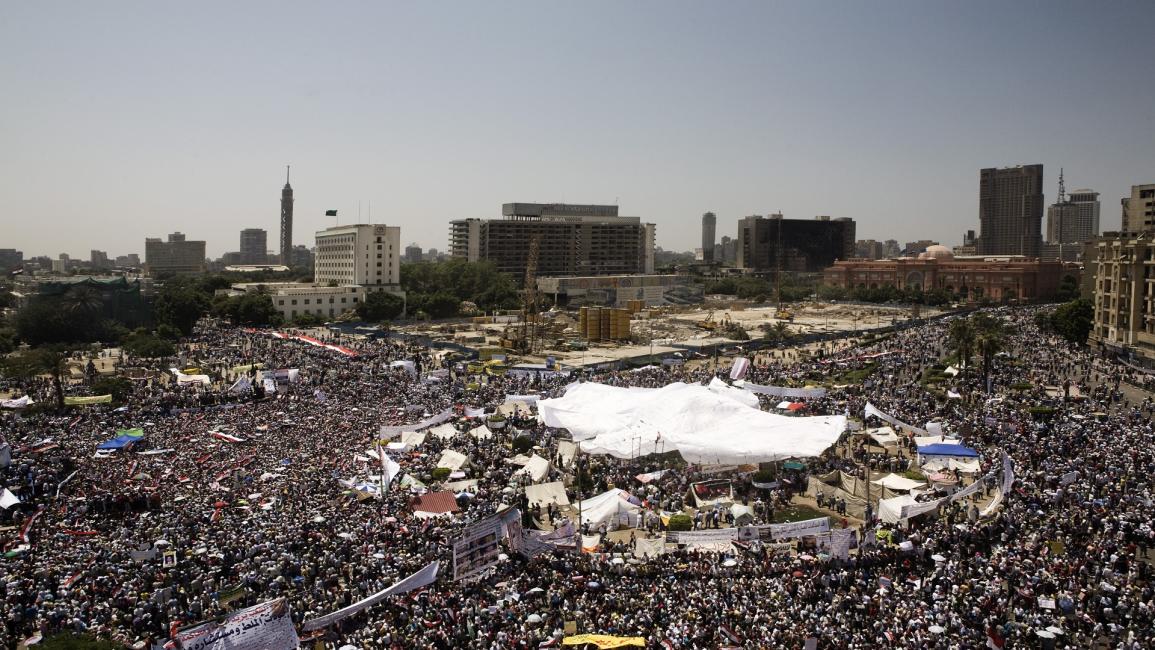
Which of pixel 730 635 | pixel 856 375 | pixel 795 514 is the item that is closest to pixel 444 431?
pixel 795 514

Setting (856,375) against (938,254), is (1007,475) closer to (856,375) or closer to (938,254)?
(856,375)

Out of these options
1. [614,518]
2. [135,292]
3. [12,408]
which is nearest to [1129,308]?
[614,518]

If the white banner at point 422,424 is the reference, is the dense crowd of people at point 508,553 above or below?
below

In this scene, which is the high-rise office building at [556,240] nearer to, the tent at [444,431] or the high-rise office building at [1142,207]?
the high-rise office building at [1142,207]

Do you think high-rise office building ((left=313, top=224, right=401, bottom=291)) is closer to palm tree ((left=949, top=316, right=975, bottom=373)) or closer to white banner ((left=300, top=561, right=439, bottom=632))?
palm tree ((left=949, top=316, right=975, bottom=373))

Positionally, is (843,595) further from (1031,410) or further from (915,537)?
(1031,410)

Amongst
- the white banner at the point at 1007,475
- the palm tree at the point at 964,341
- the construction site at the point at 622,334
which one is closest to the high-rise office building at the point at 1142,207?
the construction site at the point at 622,334
